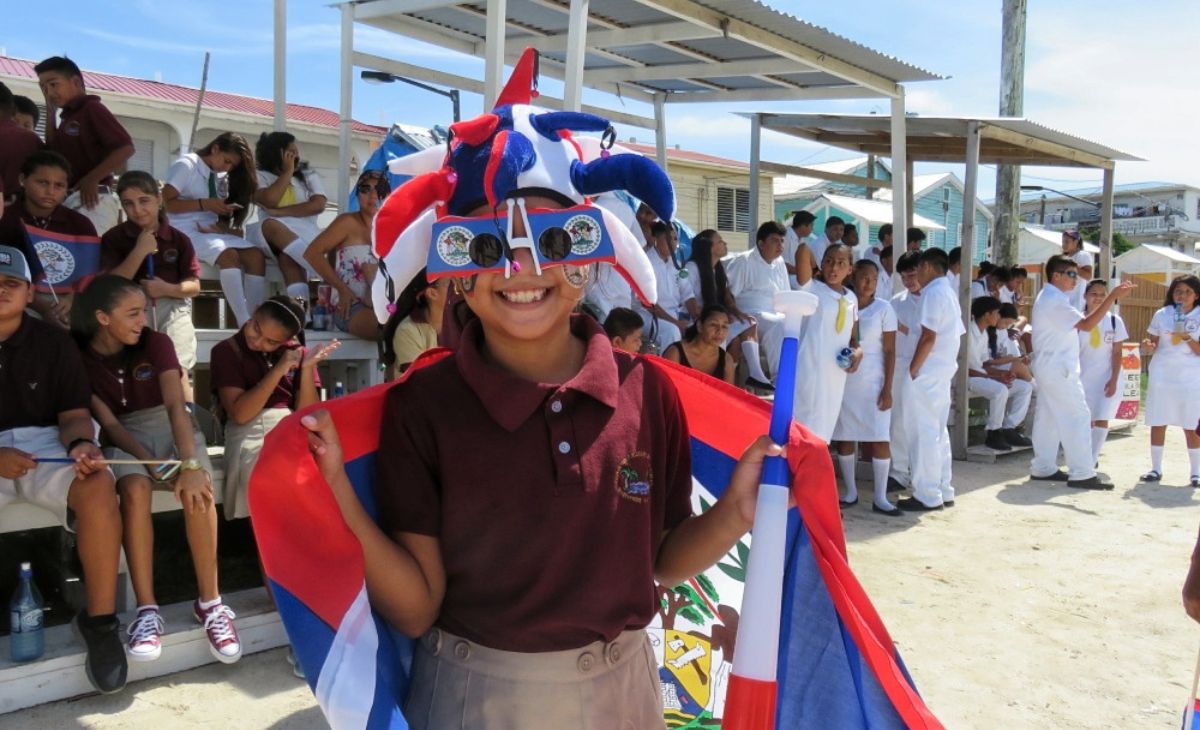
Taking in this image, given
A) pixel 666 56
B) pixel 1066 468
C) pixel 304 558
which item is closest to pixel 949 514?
pixel 1066 468

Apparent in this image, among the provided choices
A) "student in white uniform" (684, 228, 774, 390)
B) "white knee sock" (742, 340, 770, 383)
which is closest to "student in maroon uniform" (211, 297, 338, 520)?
"student in white uniform" (684, 228, 774, 390)

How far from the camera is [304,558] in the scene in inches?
65.7

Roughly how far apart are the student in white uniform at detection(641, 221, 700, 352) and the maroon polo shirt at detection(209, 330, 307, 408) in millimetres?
3568

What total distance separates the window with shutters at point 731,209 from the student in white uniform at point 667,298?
1844cm

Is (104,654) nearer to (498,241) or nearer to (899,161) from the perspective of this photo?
(498,241)

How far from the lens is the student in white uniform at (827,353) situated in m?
7.42

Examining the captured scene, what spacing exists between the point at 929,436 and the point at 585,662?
6.99 metres

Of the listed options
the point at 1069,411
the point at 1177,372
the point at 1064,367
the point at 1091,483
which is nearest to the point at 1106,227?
the point at 1177,372

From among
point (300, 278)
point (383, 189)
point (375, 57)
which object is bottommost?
point (300, 278)

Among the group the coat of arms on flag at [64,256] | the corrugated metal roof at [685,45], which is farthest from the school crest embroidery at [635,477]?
the corrugated metal roof at [685,45]

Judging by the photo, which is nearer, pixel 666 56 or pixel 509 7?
pixel 509 7

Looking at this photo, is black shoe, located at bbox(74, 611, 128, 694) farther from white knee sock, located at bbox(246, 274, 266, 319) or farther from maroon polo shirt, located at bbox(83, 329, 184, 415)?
white knee sock, located at bbox(246, 274, 266, 319)

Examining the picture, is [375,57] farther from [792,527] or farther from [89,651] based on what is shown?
[792,527]

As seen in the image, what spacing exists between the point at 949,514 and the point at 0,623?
6749 millimetres
